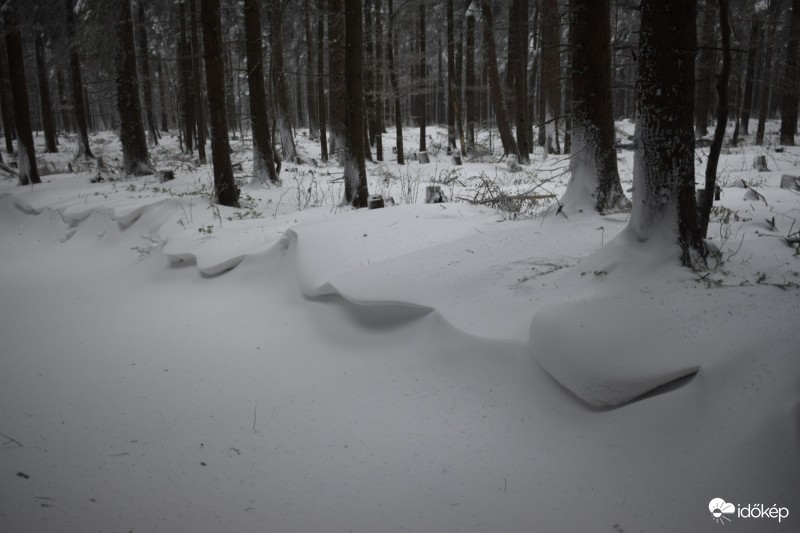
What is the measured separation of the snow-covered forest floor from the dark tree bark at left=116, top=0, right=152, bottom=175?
8.84m

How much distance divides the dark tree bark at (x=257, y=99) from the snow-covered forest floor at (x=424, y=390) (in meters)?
6.19

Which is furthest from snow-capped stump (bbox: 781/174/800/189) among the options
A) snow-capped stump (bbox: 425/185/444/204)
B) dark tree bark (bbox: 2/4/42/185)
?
dark tree bark (bbox: 2/4/42/185)

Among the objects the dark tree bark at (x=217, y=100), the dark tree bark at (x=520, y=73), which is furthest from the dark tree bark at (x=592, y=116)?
the dark tree bark at (x=520, y=73)

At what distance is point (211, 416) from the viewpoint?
3.11m

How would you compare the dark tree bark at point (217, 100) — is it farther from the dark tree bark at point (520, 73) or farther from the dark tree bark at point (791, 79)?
the dark tree bark at point (791, 79)

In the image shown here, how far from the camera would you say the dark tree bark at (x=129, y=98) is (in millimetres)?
11820

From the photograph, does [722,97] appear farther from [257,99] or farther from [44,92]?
[44,92]

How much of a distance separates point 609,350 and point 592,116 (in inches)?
139

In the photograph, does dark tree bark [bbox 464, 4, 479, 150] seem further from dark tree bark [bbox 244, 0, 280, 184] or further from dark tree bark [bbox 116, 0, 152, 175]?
dark tree bark [bbox 116, 0, 152, 175]

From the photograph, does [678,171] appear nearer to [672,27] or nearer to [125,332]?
[672,27]

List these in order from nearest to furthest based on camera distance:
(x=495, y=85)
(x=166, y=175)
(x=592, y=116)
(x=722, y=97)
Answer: (x=722, y=97)
(x=592, y=116)
(x=166, y=175)
(x=495, y=85)

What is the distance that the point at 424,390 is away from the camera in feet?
10.3

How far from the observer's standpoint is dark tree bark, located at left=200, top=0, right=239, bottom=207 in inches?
→ 295

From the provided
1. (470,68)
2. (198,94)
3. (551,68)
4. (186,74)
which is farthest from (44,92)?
(551,68)
